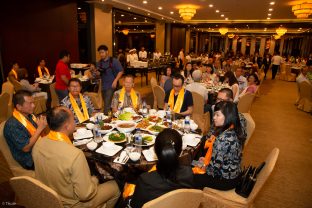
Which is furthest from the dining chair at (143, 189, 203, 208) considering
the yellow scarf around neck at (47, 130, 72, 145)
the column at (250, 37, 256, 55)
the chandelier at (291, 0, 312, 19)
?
the column at (250, 37, 256, 55)

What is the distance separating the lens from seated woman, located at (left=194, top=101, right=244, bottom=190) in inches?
78.4

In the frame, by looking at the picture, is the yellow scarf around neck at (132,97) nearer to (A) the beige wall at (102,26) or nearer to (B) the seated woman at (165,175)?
(B) the seated woman at (165,175)

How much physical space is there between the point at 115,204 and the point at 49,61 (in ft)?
23.2

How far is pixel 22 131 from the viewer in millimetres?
2254

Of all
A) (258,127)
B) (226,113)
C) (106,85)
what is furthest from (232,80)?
(226,113)

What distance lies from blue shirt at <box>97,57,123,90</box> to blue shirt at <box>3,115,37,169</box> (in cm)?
250

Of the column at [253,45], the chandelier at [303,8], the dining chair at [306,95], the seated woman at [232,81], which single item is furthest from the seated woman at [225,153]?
the column at [253,45]

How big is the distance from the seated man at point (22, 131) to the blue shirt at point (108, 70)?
2.30 m

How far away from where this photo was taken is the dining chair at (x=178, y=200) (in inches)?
49.5

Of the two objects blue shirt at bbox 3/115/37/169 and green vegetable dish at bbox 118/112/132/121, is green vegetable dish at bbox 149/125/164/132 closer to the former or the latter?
green vegetable dish at bbox 118/112/132/121

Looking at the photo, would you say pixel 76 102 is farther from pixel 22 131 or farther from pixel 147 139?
pixel 147 139

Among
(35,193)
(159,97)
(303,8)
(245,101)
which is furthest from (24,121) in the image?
(303,8)

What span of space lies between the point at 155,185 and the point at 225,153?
2.69 ft

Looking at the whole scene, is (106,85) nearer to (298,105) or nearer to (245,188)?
(245,188)
